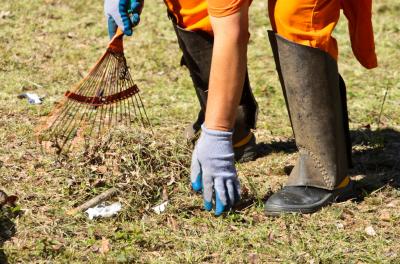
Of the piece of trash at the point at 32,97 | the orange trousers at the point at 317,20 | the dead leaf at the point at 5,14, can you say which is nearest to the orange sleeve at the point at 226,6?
the orange trousers at the point at 317,20

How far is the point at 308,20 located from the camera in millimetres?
3426

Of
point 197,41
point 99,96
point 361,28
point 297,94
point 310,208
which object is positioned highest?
point 361,28

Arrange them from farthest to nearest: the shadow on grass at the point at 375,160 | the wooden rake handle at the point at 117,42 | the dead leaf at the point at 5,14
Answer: the dead leaf at the point at 5,14 < the shadow on grass at the point at 375,160 < the wooden rake handle at the point at 117,42

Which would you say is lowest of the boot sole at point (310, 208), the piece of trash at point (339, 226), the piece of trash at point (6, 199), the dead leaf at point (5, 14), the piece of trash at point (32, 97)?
the piece of trash at point (339, 226)

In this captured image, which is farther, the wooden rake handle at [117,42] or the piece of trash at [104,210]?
the wooden rake handle at [117,42]

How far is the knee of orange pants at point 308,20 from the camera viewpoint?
341 centimetres

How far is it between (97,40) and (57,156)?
8.72ft

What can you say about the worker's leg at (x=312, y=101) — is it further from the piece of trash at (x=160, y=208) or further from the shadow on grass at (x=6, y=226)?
the shadow on grass at (x=6, y=226)

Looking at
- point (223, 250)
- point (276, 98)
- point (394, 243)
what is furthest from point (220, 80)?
point (276, 98)

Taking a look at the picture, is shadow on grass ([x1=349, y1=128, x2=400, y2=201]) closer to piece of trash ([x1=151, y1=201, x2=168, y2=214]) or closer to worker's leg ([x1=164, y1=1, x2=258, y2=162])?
worker's leg ([x1=164, y1=1, x2=258, y2=162])

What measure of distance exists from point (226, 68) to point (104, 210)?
0.89 m

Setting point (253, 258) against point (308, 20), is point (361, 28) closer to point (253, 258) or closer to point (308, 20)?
point (308, 20)

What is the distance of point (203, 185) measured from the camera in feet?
11.8

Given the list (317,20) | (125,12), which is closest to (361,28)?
(317,20)
